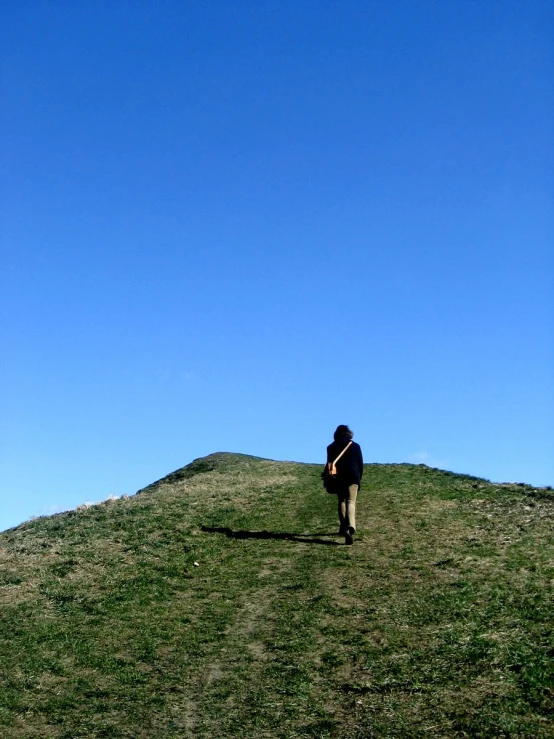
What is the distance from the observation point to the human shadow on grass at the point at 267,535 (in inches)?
720

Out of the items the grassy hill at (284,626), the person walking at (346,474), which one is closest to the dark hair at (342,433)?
the person walking at (346,474)

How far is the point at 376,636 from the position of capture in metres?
11.5

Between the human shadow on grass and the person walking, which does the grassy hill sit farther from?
the person walking

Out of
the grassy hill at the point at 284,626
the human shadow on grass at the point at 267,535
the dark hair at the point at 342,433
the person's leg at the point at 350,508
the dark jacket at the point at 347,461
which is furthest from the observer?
the dark hair at the point at 342,433

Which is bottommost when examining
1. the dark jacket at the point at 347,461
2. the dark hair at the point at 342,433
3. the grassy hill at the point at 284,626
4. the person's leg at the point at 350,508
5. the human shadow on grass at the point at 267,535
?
the grassy hill at the point at 284,626

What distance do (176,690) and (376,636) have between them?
10.8 ft

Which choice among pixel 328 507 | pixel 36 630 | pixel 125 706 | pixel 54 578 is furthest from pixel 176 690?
pixel 328 507

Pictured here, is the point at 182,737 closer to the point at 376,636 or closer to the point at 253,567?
the point at 376,636

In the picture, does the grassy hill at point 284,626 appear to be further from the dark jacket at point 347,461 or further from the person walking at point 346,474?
the dark jacket at point 347,461

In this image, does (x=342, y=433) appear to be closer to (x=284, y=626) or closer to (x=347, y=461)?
(x=347, y=461)

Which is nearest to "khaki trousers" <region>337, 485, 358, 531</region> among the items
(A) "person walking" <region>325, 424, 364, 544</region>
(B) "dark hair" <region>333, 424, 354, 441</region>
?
(A) "person walking" <region>325, 424, 364, 544</region>

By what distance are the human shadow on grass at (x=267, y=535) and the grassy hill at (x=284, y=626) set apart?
0.11 m

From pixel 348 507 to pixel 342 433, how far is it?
6.80 ft

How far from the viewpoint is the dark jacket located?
58.8 ft
